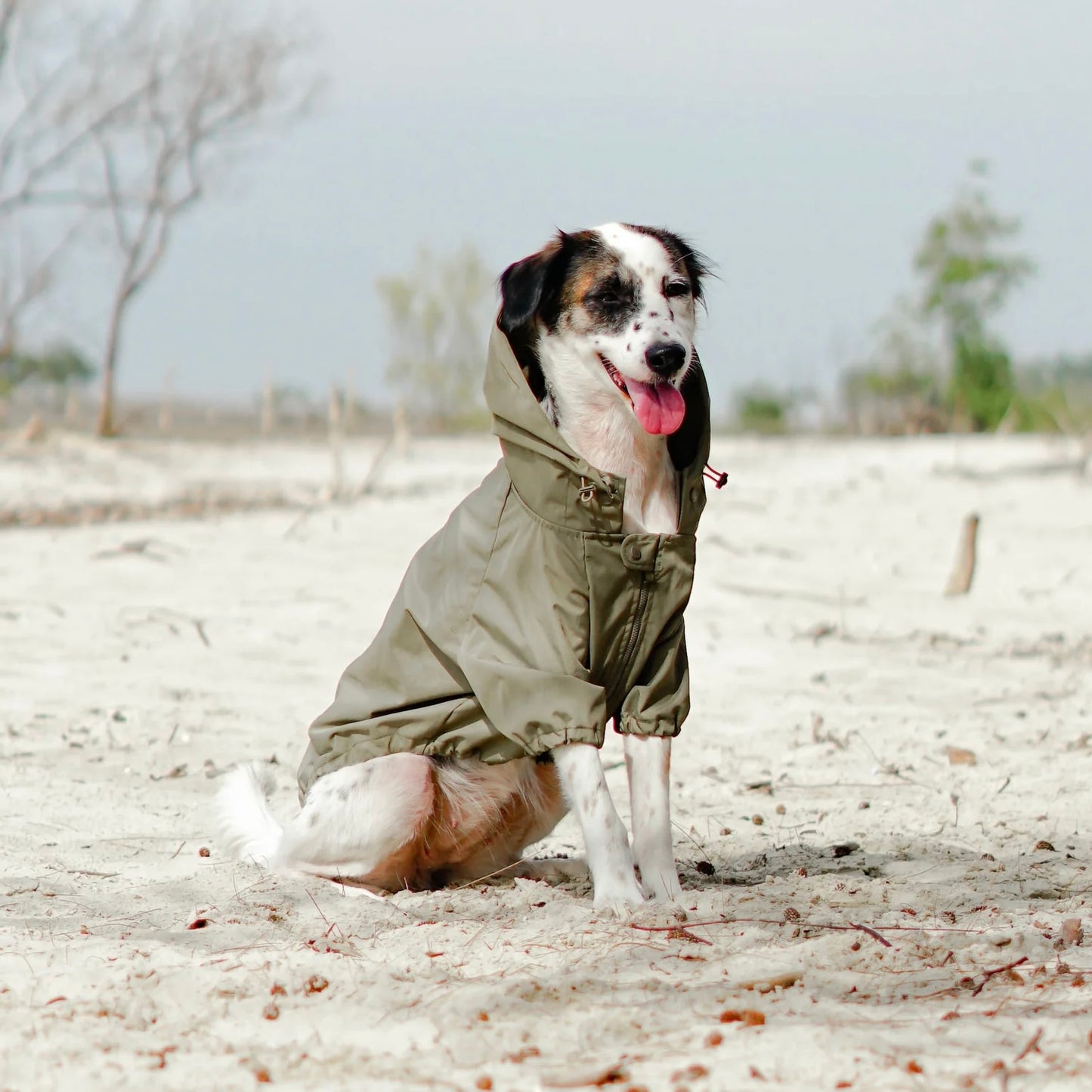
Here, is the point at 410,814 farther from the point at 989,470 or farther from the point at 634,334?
the point at 989,470

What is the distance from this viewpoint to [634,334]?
3908 mm

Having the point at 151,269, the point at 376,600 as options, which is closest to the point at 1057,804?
the point at 376,600

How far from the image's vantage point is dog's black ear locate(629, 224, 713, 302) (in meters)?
4.18

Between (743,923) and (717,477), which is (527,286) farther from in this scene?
(743,923)

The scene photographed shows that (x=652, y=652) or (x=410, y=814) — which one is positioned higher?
(x=652, y=652)

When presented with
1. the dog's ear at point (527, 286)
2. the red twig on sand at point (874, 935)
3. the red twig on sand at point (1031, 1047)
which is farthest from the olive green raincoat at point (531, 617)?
the red twig on sand at point (1031, 1047)

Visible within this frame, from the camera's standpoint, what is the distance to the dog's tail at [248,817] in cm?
432

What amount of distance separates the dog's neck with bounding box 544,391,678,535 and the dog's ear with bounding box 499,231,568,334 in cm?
28

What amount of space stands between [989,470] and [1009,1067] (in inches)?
622

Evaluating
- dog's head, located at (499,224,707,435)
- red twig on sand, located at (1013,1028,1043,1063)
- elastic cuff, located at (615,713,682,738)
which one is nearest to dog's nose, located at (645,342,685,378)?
dog's head, located at (499,224,707,435)

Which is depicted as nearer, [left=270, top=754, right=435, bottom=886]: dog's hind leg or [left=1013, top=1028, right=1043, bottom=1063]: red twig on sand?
[left=1013, top=1028, right=1043, bottom=1063]: red twig on sand

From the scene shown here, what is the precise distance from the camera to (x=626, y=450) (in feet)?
13.1

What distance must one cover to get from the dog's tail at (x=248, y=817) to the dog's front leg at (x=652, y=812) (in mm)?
1128

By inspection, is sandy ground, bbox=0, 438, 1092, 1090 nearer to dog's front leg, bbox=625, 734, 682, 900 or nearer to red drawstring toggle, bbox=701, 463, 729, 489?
dog's front leg, bbox=625, 734, 682, 900
